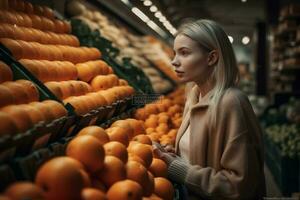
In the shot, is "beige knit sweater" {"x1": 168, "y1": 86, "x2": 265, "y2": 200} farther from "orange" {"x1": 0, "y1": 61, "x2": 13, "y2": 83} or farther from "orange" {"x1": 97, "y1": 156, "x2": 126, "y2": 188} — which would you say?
"orange" {"x1": 0, "y1": 61, "x2": 13, "y2": 83}

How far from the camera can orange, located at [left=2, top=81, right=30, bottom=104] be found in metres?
2.04

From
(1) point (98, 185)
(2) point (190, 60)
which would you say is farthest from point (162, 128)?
(1) point (98, 185)

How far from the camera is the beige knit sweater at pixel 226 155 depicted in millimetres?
2350

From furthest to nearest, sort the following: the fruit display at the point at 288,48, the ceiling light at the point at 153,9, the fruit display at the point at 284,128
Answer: the fruit display at the point at 288,48 → the fruit display at the point at 284,128 → the ceiling light at the point at 153,9

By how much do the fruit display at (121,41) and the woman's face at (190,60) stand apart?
2339 mm

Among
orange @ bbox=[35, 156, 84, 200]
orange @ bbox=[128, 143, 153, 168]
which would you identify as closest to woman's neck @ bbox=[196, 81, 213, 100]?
orange @ bbox=[128, 143, 153, 168]

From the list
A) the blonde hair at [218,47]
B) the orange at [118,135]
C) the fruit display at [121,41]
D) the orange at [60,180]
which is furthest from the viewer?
the fruit display at [121,41]

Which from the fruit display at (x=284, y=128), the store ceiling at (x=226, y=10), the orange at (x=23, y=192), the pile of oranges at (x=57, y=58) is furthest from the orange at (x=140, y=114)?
the store ceiling at (x=226, y=10)

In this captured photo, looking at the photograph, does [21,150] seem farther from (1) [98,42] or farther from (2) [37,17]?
(1) [98,42]

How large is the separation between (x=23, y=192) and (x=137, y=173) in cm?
70

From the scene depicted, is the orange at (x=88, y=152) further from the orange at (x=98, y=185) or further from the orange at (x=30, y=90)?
the orange at (x=30, y=90)

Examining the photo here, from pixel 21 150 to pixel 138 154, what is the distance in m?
0.69

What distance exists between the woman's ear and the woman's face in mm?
12

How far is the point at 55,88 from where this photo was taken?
258cm
